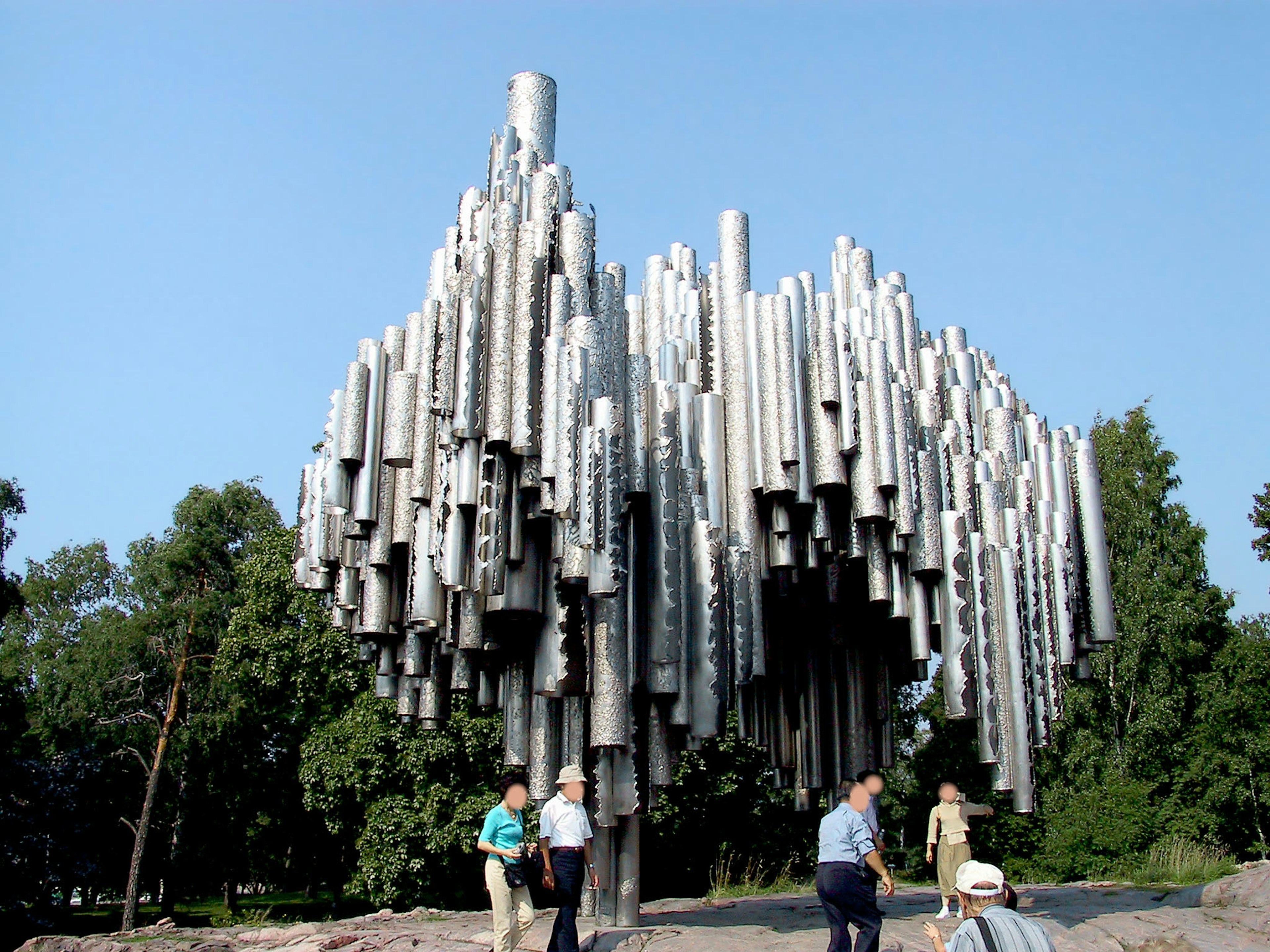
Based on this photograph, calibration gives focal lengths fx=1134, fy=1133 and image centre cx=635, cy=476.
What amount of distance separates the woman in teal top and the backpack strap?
4570 mm

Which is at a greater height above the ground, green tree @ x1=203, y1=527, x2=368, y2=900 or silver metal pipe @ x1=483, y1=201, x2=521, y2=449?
silver metal pipe @ x1=483, y1=201, x2=521, y2=449

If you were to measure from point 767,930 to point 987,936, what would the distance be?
22.3ft

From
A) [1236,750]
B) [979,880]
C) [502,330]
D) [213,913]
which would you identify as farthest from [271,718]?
[979,880]

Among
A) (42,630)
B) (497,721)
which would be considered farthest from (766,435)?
(42,630)

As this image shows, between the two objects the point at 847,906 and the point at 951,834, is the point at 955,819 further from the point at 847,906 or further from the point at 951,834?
the point at 847,906

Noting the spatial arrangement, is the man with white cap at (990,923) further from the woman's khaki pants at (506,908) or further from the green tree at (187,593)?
the green tree at (187,593)

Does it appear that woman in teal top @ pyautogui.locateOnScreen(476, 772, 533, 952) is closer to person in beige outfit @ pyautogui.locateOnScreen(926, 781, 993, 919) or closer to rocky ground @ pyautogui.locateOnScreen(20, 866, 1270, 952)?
rocky ground @ pyautogui.locateOnScreen(20, 866, 1270, 952)

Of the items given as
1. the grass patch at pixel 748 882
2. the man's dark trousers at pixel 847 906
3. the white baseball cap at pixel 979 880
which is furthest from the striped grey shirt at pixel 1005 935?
the grass patch at pixel 748 882

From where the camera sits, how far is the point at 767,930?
10680 millimetres

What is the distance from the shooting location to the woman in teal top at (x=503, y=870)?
8.40 m

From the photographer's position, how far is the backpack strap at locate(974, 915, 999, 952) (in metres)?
4.34

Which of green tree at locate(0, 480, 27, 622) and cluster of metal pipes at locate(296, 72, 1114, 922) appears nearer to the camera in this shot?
cluster of metal pipes at locate(296, 72, 1114, 922)

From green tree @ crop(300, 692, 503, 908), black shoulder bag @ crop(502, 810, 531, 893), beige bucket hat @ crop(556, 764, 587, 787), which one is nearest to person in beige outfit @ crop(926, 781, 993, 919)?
beige bucket hat @ crop(556, 764, 587, 787)

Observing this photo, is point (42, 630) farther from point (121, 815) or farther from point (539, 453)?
point (539, 453)
